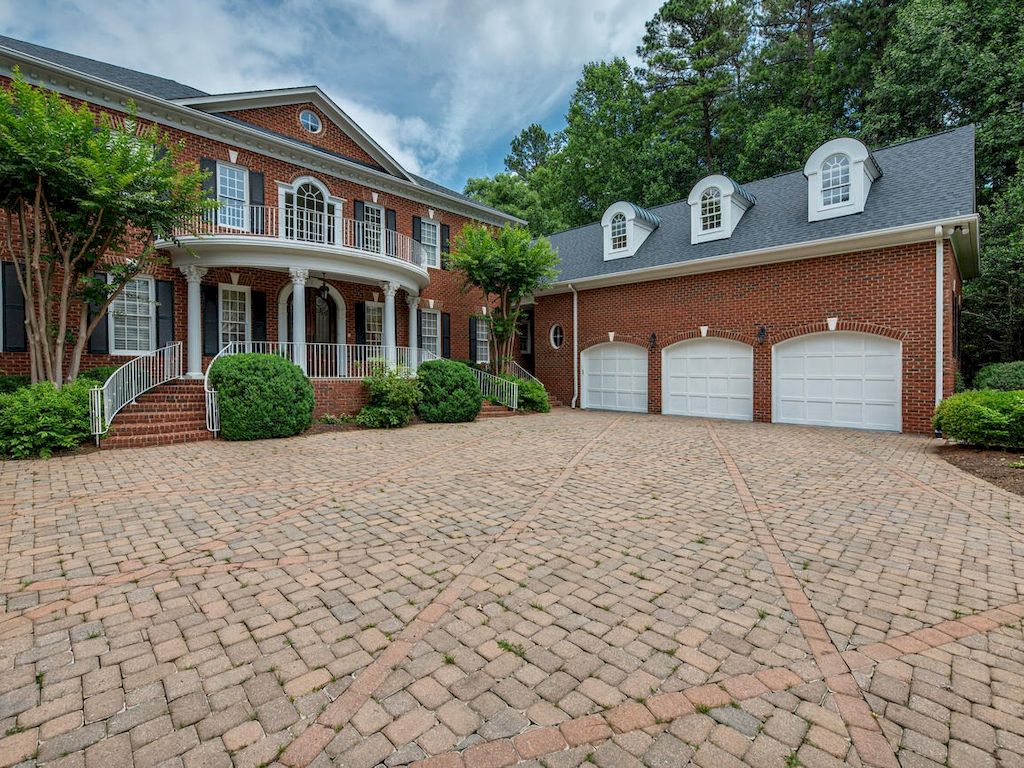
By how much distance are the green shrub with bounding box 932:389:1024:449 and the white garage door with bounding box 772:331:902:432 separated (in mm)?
2574

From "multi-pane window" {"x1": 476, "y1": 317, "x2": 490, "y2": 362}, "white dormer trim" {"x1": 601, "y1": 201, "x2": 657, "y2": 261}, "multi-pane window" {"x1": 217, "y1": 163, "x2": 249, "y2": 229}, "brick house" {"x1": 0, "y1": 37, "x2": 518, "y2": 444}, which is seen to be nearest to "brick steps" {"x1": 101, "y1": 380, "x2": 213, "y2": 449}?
"brick house" {"x1": 0, "y1": 37, "x2": 518, "y2": 444}

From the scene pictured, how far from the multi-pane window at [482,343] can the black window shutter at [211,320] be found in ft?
28.2

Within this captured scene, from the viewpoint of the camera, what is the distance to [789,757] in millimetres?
1877

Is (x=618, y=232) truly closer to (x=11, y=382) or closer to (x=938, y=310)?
(x=938, y=310)

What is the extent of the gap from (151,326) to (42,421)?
4.58 meters

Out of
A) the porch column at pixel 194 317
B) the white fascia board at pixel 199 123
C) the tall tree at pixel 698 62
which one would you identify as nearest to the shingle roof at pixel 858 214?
the white fascia board at pixel 199 123

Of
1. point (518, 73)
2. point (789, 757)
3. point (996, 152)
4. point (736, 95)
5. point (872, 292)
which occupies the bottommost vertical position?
point (789, 757)

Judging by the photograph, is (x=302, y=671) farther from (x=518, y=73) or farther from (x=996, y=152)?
(x=996, y=152)

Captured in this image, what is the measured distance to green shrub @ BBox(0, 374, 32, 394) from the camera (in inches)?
359

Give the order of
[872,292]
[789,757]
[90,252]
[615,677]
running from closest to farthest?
[789,757]
[615,677]
[90,252]
[872,292]

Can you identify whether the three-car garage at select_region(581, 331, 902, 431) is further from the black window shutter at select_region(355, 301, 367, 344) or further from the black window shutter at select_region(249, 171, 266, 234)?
the black window shutter at select_region(249, 171, 266, 234)

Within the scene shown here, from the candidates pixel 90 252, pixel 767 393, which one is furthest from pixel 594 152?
pixel 90 252

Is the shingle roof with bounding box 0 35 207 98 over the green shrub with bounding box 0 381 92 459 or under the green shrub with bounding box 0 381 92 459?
over

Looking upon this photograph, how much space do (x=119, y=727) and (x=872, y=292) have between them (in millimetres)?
13953
